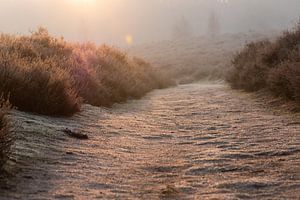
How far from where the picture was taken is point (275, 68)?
46.6ft

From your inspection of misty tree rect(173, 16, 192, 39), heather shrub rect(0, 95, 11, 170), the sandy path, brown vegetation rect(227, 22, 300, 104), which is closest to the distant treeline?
the sandy path

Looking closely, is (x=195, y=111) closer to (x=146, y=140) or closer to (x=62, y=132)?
(x=146, y=140)

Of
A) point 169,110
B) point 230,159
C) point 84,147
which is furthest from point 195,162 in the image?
point 169,110

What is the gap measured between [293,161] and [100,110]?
21.9ft

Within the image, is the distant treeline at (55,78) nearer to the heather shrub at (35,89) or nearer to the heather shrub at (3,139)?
the heather shrub at (35,89)

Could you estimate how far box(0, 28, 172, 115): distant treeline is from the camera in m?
9.27

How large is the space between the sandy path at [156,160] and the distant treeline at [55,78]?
0.59m

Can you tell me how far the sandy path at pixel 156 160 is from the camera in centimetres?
490

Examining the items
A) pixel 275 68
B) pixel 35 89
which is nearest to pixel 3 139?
pixel 35 89

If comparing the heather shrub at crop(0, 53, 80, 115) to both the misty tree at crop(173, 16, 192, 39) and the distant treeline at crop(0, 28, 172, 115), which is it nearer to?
the distant treeline at crop(0, 28, 172, 115)

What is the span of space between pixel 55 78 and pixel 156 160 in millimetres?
4395

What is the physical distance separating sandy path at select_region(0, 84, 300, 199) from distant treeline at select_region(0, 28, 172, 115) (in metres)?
0.59

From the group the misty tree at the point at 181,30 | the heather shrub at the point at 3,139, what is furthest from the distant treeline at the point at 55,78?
the misty tree at the point at 181,30

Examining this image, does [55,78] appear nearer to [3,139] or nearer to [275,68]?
[3,139]
